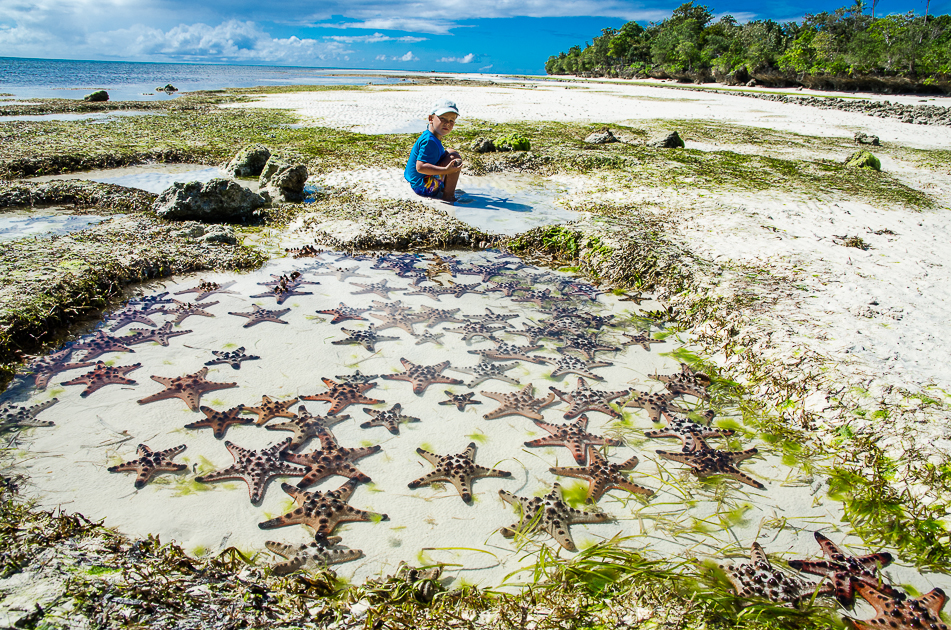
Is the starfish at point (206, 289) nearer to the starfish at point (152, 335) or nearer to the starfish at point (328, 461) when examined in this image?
the starfish at point (152, 335)

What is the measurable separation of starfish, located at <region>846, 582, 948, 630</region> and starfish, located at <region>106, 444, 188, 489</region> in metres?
3.88

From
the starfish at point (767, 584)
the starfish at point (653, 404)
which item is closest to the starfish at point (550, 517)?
the starfish at point (767, 584)

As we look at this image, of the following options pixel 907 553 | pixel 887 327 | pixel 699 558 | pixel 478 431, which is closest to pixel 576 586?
pixel 699 558

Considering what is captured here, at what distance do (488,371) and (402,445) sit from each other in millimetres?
1090

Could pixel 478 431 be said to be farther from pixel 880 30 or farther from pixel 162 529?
pixel 880 30

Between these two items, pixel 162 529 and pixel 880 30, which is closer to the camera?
pixel 162 529

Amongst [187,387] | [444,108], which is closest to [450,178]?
[444,108]

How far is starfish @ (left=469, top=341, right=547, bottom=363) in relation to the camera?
4.27 meters

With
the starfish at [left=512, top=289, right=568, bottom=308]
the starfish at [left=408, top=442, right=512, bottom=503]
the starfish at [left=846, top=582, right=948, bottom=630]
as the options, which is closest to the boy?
the starfish at [left=512, top=289, right=568, bottom=308]

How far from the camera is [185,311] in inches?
192

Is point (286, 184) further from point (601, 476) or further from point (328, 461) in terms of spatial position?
point (601, 476)

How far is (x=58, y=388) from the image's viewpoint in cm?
364

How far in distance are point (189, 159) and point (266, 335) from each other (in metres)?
10.9

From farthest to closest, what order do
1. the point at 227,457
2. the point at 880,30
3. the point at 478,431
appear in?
the point at 880,30 → the point at 478,431 → the point at 227,457
